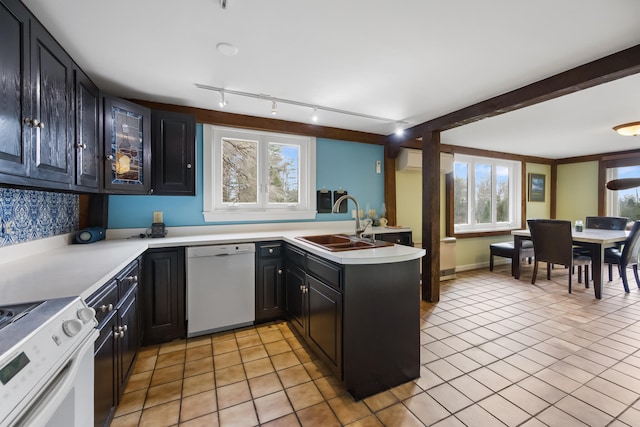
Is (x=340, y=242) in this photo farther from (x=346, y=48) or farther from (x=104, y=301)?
(x=104, y=301)

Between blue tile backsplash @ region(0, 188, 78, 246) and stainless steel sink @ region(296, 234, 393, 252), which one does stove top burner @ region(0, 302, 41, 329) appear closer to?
blue tile backsplash @ region(0, 188, 78, 246)

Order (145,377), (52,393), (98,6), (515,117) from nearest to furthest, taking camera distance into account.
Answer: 1. (52,393)
2. (98,6)
3. (145,377)
4. (515,117)

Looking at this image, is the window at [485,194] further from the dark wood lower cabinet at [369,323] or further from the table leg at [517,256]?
the dark wood lower cabinet at [369,323]

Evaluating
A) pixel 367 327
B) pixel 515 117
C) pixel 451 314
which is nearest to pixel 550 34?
pixel 515 117

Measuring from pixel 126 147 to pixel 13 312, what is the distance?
72.4 inches

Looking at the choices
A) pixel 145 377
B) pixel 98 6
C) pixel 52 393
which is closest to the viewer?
pixel 52 393

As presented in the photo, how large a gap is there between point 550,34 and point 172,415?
10.6ft

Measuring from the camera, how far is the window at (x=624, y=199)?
5148mm

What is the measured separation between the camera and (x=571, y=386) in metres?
1.82

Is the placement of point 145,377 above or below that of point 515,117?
below

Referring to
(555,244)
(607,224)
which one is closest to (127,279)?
Result: (555,244)

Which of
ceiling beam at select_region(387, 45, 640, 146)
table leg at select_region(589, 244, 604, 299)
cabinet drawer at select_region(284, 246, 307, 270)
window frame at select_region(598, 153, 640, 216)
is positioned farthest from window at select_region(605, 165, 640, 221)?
cabinet drawer at select_region(284, 246, 307, 270)

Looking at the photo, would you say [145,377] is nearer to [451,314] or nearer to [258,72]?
[258,72]

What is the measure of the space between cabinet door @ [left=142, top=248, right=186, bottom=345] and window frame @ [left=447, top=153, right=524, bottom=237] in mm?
4150
